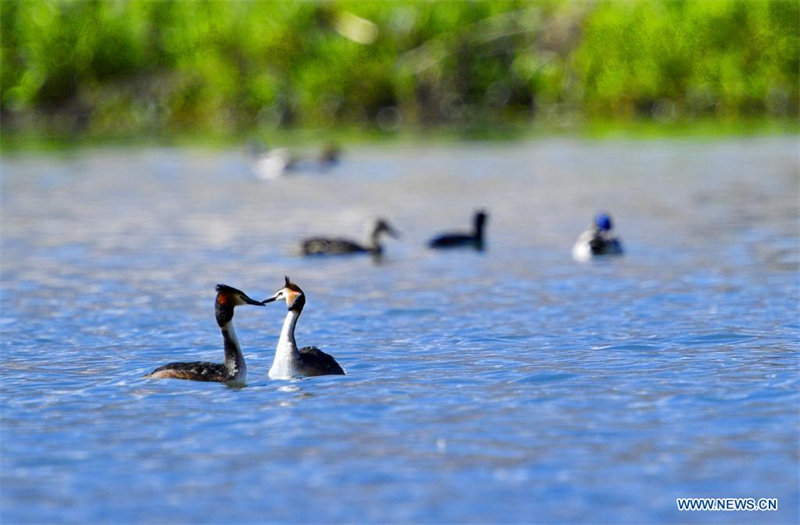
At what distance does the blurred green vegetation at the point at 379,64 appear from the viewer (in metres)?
103

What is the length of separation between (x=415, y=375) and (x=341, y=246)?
1165cm

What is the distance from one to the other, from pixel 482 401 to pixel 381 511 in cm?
336

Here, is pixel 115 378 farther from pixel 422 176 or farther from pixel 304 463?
pixel 422 176

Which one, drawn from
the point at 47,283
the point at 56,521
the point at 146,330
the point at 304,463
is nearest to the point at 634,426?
the point at 304,463

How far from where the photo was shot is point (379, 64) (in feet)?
371

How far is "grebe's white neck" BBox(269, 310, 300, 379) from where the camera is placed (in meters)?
14.1

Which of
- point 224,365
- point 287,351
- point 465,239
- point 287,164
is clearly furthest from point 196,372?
point 287,164

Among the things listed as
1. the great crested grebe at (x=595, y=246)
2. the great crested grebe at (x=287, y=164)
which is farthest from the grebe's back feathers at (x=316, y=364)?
the great crested grebe at (x=287, y=164)

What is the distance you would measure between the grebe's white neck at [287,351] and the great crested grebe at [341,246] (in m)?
11.6

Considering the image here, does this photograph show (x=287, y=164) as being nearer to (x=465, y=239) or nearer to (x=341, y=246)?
(x=465, y=239)

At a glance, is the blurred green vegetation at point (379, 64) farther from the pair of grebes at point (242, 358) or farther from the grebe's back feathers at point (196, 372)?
the grebe's back feathers at point (196, 372)

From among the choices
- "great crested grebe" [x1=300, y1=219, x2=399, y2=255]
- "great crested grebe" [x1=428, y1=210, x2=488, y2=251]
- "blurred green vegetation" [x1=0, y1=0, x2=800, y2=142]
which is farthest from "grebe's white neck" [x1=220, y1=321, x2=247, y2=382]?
"blurred green vegetation" [x1=0, y1=0, x2=800, y2=142]

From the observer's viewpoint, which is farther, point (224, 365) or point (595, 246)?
point (595, 246)

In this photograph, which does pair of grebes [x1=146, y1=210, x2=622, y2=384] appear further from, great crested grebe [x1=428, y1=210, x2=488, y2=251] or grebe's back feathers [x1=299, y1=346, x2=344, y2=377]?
great crested grebe [x1=428, y1=210, x2=488, y2=251]
